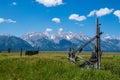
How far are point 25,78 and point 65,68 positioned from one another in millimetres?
4073

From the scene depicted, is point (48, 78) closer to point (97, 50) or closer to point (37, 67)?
point (37, 67)

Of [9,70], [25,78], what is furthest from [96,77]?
[9,70]

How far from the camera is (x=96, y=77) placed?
69.7ft

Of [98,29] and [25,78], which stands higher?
[98,29]

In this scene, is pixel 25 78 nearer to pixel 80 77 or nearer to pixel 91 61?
pixel 80 77

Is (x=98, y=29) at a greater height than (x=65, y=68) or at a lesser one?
greater

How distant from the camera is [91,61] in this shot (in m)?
27.9

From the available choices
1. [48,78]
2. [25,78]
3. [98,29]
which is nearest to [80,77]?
[48,78]

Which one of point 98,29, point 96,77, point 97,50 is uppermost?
point 98,29

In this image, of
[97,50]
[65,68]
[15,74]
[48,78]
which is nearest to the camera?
[48,78]

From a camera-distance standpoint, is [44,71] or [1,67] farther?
[1,67]

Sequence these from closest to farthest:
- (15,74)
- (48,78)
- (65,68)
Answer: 1. (48,78)
2. (15,74)
3. (65,68)

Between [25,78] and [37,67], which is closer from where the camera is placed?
[25,78]

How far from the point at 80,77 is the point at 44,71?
2977 millimetres
